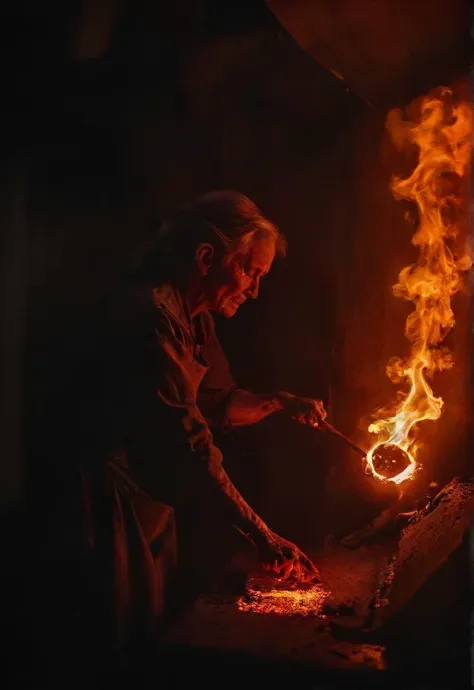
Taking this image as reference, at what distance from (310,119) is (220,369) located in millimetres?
1039

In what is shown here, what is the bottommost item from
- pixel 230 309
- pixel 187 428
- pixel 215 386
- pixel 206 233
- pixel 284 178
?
pixel 187 428

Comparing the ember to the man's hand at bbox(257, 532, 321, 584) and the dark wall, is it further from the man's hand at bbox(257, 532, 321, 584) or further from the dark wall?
the man's hand at bbox(257, 532, 321, 584)

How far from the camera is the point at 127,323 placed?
8.61 ft

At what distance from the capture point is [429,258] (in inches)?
102

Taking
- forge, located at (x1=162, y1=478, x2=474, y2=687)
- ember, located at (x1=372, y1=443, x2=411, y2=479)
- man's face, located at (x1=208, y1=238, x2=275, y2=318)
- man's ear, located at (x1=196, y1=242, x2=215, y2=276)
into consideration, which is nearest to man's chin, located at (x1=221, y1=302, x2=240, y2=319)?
man's face, located at (x1=208, y1=238, x2=275, y2=318)

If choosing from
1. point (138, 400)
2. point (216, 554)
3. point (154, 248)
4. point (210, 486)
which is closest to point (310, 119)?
point (154, 248)

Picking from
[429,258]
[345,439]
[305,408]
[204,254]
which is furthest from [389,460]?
[204,254]

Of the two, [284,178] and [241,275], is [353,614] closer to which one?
[241,275]

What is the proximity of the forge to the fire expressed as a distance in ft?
0.82

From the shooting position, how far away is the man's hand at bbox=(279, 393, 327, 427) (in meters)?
2.63

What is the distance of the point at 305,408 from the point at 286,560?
1.90 ft

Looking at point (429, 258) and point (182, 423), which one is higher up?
point (429, 258)

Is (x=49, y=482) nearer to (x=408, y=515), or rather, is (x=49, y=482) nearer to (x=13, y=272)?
(x=13, y=272)

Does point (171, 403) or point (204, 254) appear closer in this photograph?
point (171, 403)
